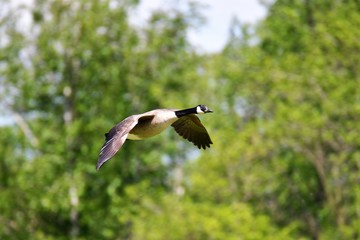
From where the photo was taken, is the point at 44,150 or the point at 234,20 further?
the point at 234,20

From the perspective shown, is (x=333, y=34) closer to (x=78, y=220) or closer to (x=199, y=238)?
(x=199, y=238)

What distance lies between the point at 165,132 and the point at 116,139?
2530 centimetres

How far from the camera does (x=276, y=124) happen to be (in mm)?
32531

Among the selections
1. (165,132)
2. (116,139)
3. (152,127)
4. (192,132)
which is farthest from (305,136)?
(116,139)

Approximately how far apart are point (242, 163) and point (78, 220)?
743 cm

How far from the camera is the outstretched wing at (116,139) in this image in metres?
11.1

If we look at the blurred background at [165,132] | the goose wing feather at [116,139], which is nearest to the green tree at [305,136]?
the blurred background at [165,132]

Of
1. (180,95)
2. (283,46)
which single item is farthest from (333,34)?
(283,46)

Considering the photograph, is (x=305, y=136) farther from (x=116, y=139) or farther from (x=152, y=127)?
(x=116, y=139)

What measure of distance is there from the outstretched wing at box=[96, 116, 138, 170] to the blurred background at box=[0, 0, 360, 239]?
58.6 feet

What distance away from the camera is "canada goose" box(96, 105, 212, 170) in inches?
450

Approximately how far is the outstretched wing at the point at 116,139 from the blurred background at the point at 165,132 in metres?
17.9

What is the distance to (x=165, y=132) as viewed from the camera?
3681cm

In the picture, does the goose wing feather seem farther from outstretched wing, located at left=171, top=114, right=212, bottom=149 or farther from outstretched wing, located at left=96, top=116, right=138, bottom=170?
outstretched wing, located at left=171, top=114, right=212, bottom=149
